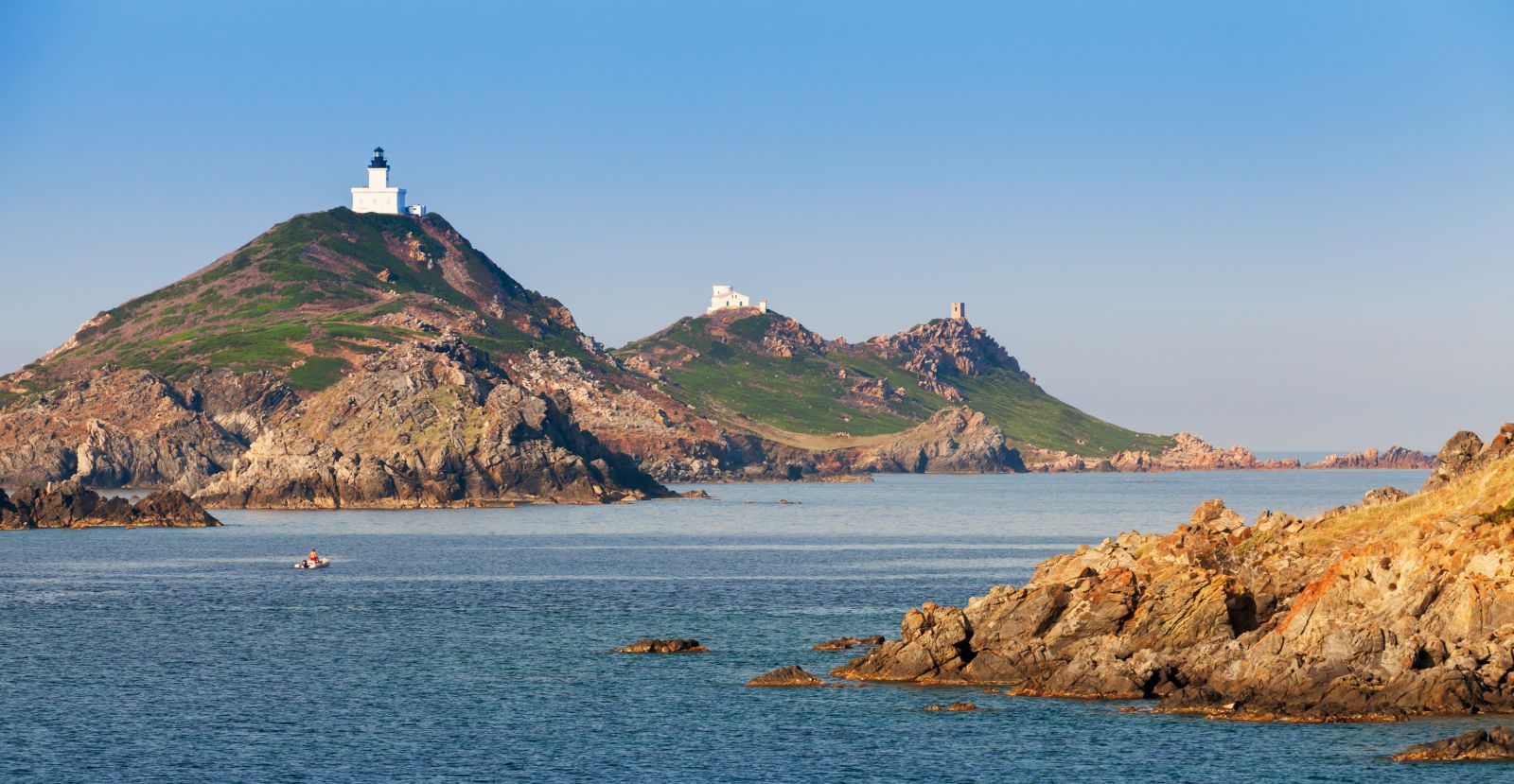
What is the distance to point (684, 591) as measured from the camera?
116m

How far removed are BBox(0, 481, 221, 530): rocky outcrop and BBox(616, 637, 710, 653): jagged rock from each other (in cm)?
12233

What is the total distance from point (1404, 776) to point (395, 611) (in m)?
70.0

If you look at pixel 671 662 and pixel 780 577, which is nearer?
pixel 671 662

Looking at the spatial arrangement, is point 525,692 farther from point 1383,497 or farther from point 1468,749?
point 1383,497

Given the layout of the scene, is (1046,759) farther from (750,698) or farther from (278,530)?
(278,530)

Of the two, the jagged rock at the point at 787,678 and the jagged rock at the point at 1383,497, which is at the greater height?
the jagged rock at the point at 1383,497

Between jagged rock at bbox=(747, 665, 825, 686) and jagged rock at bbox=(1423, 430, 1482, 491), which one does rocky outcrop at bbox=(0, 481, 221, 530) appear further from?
jagged rock at bbox=(1423, 430, 1482, 491)

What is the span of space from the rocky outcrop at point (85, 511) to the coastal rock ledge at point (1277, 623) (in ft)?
459

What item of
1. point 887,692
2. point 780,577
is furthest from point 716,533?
point 887,692

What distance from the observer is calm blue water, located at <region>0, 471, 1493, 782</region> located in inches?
2247

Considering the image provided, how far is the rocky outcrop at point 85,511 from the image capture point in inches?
7411

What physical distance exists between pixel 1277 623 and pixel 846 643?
80.0 feet

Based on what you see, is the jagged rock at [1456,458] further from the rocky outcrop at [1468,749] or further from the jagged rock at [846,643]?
the rocky outcrop at [1468,749]

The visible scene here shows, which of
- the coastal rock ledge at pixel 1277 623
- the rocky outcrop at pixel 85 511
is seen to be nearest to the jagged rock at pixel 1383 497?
the coastal rock ledge at pixel 1277 623
